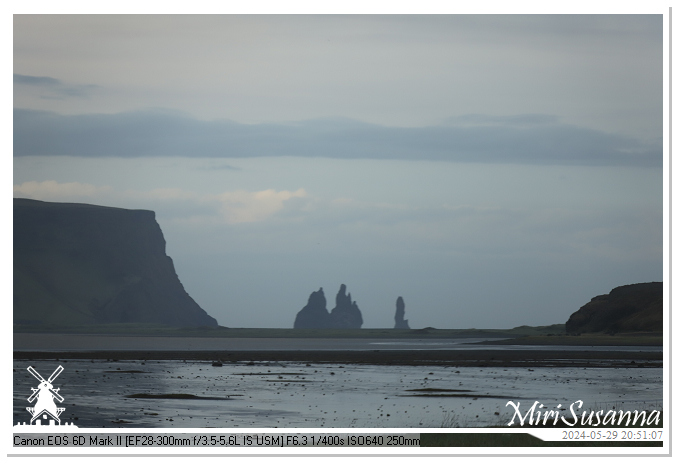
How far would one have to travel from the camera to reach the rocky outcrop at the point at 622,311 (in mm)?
154125

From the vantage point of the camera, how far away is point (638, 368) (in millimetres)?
60594

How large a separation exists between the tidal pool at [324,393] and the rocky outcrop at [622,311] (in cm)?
10175

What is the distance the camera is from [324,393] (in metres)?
39.9

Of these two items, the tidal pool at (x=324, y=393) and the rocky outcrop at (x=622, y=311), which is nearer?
the tidal pool at (x=324, y=393)

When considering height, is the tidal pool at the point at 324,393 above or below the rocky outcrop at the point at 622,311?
below

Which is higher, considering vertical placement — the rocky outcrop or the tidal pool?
the rocky outcrop

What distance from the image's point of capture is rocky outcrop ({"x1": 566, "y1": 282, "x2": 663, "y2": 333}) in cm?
15412

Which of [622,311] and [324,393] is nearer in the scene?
[324,393]

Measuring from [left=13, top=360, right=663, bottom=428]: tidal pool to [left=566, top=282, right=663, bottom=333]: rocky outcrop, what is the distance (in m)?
102

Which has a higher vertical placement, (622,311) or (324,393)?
(622,311)

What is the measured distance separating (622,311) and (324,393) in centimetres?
13904
